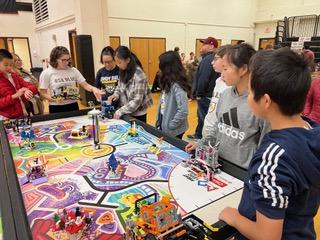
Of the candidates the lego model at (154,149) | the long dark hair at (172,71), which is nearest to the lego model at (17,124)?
the lego model at (154,149)

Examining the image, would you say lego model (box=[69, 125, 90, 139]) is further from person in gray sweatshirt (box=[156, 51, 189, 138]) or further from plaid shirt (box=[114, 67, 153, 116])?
person in gray sweatshirt (box=[156, 51, 189, 138])

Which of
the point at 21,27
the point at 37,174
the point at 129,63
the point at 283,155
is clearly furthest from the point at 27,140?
the point at 21,27

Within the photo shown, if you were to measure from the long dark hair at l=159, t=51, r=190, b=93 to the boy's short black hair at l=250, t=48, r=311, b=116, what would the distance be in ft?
4.30

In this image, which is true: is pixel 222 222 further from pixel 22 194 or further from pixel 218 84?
pixel 218 84

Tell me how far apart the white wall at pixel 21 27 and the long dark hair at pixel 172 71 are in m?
11.0

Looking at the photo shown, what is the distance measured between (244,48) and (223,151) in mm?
563

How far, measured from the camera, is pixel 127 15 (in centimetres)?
720

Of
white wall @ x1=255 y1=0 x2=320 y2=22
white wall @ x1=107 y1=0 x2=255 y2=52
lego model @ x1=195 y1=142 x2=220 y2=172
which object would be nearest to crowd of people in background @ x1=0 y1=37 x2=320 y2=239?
lego model @ x1=195 y1=142 x2=220 y2=172

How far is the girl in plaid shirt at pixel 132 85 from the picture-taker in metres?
2.36

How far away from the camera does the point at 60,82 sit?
2475mm

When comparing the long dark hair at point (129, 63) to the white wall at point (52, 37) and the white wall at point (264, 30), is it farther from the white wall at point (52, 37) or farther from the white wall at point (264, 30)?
the white wall at point (264, 30)

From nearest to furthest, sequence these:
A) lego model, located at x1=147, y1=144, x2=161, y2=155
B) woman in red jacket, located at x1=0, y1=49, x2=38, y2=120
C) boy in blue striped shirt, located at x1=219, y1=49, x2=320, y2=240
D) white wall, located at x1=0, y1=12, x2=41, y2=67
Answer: boy in blue striped shirt, located at x1=219, y1=49, x2=320, y2=240
lego model, located at x1=147, y1=144, x2=161, y2=155
woman in red jacket, located at x1=0, y1=49, x2=38, y2=120
white wall, located at x1=0, y1=12, x2=41, y2=67

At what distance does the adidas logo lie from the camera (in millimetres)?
1313

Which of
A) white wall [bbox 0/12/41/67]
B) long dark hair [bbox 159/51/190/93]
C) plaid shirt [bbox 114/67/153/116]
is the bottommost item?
plaid shirt [bbox 114/67/153/116]
